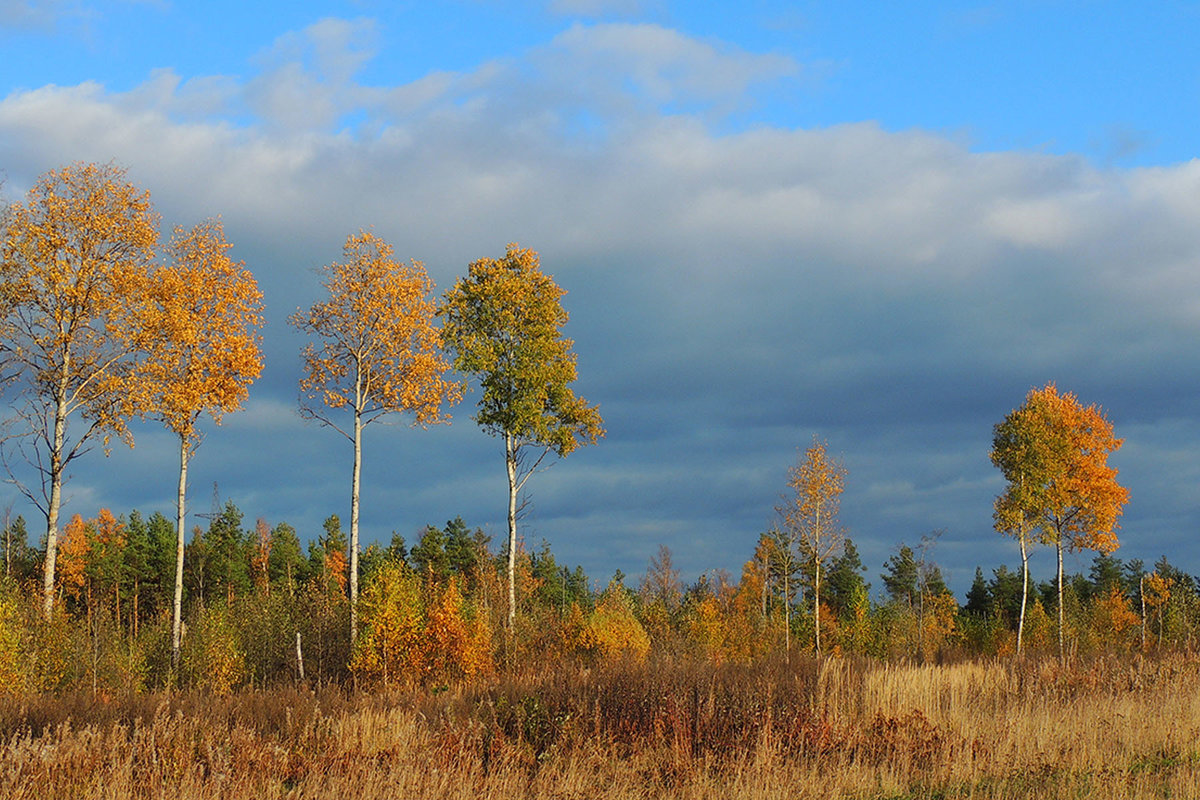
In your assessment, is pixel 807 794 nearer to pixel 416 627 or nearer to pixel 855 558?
pixel 416 627

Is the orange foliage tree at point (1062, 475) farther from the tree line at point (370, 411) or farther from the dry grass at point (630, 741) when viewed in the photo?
the dry grass at point (630, 741)

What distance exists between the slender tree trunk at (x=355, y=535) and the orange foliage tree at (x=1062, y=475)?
113 feet

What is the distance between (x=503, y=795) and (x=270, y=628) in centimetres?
2623

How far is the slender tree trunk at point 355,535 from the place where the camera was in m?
30.3

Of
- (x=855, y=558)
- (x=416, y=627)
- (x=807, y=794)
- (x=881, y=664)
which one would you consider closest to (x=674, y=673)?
(x=807, y=794)

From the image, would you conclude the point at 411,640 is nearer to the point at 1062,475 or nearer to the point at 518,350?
the point at 518,350

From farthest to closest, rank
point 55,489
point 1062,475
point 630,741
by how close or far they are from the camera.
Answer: point 1062,475 < point 55,489 < point 630,741

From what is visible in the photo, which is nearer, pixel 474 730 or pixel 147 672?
pixel 474 730

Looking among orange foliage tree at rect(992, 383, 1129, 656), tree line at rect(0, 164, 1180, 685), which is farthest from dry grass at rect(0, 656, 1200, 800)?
orange foliage tree at rect(992, 383, 1129, 656)

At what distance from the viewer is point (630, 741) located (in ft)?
51.0

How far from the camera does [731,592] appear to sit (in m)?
103

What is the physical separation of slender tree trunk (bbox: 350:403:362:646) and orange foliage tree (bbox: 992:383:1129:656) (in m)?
34.4

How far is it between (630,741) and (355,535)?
17.8 meters

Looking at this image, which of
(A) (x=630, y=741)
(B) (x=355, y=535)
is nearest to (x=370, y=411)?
(B) (x=355, y=535)
